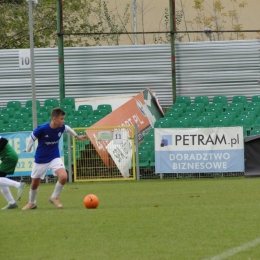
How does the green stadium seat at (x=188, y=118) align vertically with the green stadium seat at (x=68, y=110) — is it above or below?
below

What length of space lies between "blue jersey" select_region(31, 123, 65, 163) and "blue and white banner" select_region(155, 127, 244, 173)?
9.39m

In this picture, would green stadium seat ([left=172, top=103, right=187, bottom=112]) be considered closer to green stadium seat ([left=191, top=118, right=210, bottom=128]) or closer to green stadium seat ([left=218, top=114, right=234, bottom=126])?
green stadium seat ([left=218, top=114, right=234, bottom=126])

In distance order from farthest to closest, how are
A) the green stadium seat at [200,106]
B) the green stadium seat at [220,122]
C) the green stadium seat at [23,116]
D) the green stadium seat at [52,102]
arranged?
the green stadium seat at [52,102] → the green stadium seat at [200,106] → the green stadium seat at [23,116] → the green stadium seat at [220,122]

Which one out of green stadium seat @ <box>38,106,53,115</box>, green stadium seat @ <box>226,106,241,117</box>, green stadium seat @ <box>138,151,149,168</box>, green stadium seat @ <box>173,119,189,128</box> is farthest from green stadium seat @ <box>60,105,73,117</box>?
green stadium seat @ <box>138,151,149,168</box>

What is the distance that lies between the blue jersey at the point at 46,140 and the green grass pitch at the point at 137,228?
3.06ft

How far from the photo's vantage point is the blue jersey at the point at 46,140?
43.8 ft

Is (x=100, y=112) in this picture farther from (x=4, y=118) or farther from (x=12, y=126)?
(x=12, y=126)

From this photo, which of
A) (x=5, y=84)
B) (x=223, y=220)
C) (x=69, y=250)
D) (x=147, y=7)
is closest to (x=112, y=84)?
(x=5, y=84)

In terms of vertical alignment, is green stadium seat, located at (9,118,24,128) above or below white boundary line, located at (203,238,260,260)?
above

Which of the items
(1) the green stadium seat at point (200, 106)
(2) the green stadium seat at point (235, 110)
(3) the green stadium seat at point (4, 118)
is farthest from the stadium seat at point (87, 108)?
(2) the green stadium seat at point (235, 110)

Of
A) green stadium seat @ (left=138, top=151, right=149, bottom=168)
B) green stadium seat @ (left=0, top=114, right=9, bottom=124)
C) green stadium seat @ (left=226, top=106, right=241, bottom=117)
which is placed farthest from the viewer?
green stadium seat @ (left=0, top=114, right=9, bottom=124)

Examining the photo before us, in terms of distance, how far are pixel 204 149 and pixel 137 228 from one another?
12.5 m

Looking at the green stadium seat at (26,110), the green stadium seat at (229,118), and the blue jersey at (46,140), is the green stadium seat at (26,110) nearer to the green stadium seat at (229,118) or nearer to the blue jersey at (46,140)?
the green stadium seat at (229,118)

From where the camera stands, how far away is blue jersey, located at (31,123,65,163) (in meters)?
13.4
